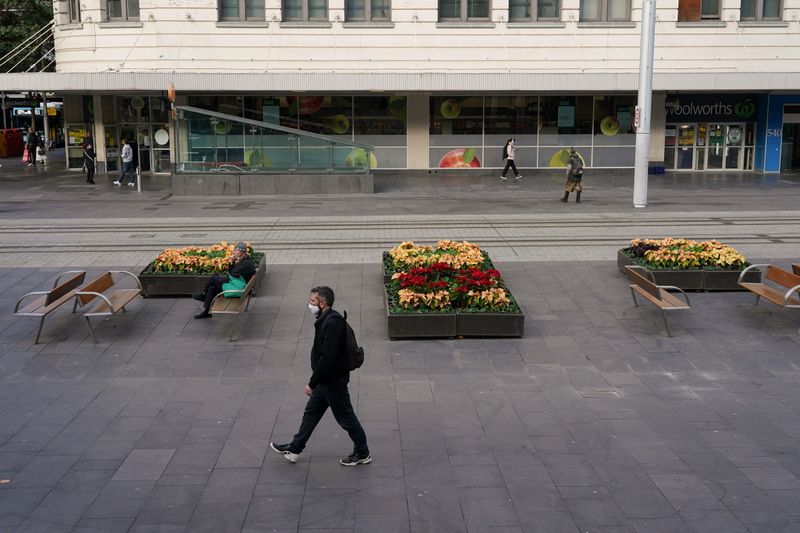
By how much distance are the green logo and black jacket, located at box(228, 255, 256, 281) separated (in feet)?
96.0

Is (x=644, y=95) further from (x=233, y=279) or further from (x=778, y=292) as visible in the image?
(x=233, y=279)

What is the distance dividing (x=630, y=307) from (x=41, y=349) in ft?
27.6

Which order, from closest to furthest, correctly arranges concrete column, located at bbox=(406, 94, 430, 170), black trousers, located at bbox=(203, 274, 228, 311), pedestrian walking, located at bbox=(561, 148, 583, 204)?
black trousers, located at bbox=(203, 274, 228, 311) → pedestrian walking, located at bbox=(561, 148, 583, 204) → concrete column, located at bbox=(406, 94, 430, 170)

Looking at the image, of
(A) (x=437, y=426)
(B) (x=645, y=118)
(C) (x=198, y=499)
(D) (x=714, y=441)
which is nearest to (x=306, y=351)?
(A) (x=437, y=426)

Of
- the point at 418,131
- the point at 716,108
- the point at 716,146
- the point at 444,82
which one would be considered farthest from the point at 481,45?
the point at 716,146

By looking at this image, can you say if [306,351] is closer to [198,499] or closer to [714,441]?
[198,499]

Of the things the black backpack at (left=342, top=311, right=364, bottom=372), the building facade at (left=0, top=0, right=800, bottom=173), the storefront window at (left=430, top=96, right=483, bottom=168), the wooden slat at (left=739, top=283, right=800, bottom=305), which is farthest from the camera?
the storefront window at (left=430, top=96, right=483, bottom=168)

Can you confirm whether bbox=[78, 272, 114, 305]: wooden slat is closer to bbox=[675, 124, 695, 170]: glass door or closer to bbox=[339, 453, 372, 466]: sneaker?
bbox=[339, 453, 372, 466]: sneaker

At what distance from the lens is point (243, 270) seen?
1281 centimetres

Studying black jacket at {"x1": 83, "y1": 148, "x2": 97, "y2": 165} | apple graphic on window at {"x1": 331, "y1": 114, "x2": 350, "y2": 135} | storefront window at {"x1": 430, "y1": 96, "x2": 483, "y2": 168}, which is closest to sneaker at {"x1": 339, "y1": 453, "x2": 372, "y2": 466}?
black jacket at {"x1": 83, "y1": 148, "x2": 97, "y2": 165}

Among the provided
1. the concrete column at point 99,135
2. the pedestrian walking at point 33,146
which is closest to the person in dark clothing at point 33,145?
the pedestrian walking at point 33,146

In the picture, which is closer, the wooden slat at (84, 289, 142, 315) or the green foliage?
the wooden slat at (84, 289, 142, 315)

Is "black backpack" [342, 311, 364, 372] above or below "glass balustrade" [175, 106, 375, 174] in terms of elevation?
below

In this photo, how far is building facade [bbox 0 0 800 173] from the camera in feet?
108
